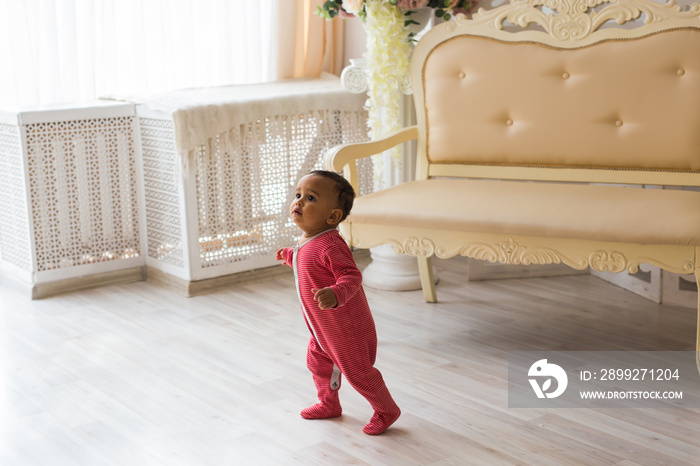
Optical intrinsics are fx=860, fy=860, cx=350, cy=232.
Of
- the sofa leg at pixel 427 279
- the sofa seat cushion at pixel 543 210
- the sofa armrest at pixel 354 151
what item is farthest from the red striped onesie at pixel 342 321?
the sofa leg at pixel 427 279

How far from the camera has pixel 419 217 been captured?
100 inches

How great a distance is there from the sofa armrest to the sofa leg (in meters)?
0.37

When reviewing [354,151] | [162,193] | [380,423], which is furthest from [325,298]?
[162,193]

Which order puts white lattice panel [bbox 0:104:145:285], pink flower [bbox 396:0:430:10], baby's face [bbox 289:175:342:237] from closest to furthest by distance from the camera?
baby's face [bbox 289:175:342:237] < pink flower [bbox 396:0:430:10] < white lattice panel [bbox 0:104:145:285]

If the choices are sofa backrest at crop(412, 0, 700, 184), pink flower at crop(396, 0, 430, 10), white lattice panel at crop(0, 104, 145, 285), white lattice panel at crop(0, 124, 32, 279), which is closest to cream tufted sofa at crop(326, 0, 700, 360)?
sofa backrest at crop(412, 0, 700, 184)

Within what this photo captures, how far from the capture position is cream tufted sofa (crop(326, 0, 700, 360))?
2.37m

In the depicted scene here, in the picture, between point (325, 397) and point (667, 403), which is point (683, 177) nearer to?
point (667, 403)

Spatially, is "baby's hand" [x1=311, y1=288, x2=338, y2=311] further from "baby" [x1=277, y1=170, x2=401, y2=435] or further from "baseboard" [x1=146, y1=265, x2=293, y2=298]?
"baseboard" [x1=146, y1=265, x2=293, y2=298]

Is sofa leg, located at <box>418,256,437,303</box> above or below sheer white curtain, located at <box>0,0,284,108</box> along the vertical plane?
below

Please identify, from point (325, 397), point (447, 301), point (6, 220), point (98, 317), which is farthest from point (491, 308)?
point (6, 220)

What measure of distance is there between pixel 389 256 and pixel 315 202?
141 centimetres

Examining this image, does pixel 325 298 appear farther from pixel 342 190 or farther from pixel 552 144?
pixel 552 144

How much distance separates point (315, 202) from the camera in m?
1.97

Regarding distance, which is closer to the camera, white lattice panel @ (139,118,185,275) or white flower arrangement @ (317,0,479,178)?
white flower arrangement @ (317,0,479,178)
